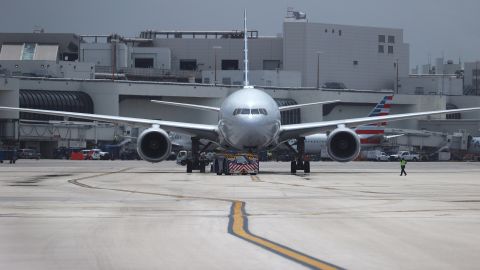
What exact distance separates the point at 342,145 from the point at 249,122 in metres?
6.68

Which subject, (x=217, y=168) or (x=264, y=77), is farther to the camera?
(x=264, y=77)

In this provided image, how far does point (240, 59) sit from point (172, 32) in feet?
51.7

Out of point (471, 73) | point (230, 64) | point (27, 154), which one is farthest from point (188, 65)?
point (27, 154)

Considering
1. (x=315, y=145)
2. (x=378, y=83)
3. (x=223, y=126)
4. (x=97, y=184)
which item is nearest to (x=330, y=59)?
(x=378, y=83)

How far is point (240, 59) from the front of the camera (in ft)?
518

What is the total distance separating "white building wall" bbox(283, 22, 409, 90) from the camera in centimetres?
15175

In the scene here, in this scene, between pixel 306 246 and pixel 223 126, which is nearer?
pixel 306 246

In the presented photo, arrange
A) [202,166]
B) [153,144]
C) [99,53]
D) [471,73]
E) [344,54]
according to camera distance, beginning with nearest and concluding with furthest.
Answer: [153,144] < [202,166] < [99,53] < [344,54] < [471,73]

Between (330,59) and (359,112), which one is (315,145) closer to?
(359,112)

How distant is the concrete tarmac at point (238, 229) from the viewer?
16078mm

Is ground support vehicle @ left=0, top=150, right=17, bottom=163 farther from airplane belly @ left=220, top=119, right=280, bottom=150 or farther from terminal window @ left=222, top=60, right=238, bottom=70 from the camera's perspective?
terminal window @ left=222, top=60, right=238, bottom=70

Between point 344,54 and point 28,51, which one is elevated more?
point 344,54

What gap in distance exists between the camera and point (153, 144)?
57719mm

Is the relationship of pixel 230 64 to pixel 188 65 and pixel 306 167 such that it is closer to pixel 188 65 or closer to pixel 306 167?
pixel 188 65
